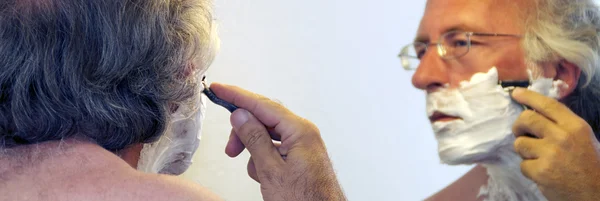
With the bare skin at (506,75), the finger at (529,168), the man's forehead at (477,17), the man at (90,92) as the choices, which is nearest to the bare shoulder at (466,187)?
the bare skin at (506,75)

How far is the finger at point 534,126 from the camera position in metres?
1.03

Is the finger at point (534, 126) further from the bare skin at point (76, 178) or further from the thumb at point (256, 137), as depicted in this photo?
the bare skin at point (76, 178)

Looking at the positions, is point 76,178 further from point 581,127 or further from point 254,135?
point 581,127

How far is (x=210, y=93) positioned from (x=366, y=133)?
423 mm

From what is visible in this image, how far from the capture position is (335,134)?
4.40 ft

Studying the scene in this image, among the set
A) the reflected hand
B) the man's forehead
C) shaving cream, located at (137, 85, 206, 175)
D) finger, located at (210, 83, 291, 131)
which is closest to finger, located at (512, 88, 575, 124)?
the reflected hand

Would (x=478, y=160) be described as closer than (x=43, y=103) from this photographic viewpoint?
No

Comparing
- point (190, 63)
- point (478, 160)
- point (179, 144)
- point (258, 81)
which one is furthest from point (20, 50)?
point (478, 160)

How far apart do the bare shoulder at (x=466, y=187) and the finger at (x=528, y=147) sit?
0.13 m

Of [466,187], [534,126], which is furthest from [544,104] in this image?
[466,187]

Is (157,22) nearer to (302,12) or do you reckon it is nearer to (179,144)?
(179,144)

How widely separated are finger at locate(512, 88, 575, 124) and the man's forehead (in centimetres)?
12

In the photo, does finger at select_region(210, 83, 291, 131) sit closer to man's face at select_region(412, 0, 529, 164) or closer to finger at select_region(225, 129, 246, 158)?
finger at select_region(225, 129, 246, 158)

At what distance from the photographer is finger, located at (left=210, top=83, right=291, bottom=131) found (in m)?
0.98
